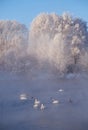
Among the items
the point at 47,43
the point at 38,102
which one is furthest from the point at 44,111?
the point at 47,43

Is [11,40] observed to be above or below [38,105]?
above

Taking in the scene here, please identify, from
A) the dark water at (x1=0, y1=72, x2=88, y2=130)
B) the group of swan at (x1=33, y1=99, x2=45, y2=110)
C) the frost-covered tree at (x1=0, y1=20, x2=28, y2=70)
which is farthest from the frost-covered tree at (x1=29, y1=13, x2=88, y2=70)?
the group of swan at (x1=33, y1=99, x2=45, y2=110)

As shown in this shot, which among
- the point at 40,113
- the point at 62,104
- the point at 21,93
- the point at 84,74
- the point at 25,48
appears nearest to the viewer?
the point at 40,113

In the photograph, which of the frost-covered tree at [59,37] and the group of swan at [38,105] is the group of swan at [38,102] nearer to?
the group of swan at [38,105]

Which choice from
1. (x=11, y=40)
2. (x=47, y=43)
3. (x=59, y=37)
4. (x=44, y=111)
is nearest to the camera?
(x=44, y=111)

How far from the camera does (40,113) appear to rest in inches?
367

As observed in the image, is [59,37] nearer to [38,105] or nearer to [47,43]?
[47,43]

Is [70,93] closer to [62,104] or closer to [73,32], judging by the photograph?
[62,104]

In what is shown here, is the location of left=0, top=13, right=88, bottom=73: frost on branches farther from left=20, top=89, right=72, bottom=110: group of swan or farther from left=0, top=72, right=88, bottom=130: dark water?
left=20, top=89, right=72, bottom=110: group of swan

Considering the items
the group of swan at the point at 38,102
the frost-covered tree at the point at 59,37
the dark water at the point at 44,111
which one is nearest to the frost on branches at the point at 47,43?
the frost-covered tree at the point at 59,37

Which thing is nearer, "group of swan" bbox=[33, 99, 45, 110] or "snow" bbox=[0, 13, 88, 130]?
"group of swan" bbox=[33, 99, 45, 110]

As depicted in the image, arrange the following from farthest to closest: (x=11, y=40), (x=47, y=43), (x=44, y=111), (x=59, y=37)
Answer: (x=11, y=40)
(x=47, y=43)
(x=59, y=37)
(x=44, y=111)

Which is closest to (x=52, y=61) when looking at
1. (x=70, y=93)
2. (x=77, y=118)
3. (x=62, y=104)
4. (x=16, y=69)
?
(x=16, y=69)

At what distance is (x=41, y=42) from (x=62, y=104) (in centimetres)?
1155
